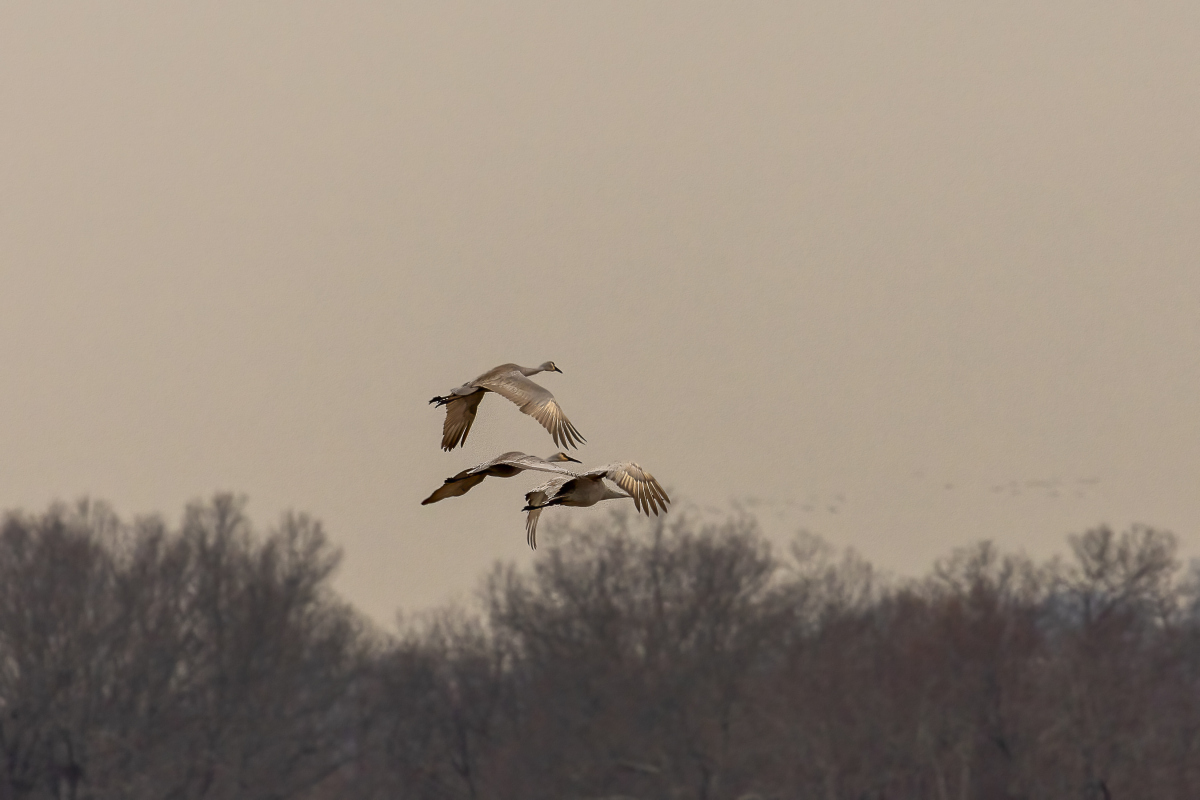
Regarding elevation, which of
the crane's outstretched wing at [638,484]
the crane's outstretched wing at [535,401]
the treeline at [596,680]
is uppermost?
the treeline at [596,680]

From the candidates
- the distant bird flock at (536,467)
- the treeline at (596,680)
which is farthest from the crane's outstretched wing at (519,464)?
the treeline at (596,680)

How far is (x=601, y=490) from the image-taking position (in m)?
14.6

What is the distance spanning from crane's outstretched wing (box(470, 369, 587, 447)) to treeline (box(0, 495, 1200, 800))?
55362 mm

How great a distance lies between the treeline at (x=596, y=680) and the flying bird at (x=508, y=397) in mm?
55259

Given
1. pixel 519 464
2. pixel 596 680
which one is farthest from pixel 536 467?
pixel 596 680

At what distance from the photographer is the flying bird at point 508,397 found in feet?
50.3

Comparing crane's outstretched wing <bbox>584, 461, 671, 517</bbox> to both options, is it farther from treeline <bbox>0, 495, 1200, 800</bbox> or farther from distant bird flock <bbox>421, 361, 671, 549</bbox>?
treeline <bbox>0, 495, 1200, 800</bbox>

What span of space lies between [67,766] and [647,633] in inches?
921

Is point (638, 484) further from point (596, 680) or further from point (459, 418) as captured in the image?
point (596, 680)

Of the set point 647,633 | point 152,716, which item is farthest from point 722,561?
point 152,716

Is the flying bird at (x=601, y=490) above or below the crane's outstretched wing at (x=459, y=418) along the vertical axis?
below

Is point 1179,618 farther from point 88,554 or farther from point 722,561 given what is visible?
point 88,554

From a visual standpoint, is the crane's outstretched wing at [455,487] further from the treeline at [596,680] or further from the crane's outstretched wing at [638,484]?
the treeline at [596,680]

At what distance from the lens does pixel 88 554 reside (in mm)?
93875
